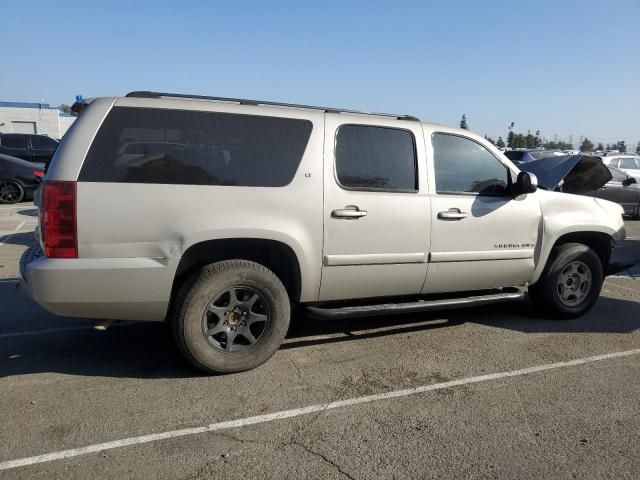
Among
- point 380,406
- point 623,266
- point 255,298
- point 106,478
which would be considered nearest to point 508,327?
point 623,266

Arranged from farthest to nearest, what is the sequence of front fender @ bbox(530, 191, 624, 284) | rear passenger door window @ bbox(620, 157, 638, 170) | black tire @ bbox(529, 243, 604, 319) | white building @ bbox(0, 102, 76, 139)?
white building @ bbox(0, 102, 76, 139) → rear passenger door window @ bbox(620, 157, 638, 170) → black tire @ bbox(529, 243, 604, 319) → front fender @ bbox(530, 191, 624, 284)

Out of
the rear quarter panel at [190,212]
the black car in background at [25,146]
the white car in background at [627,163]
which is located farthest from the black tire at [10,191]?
the white car in background at [627,163]

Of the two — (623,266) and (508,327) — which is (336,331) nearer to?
(508,327)

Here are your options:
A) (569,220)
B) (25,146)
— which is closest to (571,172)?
(569,220)

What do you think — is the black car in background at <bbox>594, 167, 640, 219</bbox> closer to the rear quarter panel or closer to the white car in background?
the white car in background

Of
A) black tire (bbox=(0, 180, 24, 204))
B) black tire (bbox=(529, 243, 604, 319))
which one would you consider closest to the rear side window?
black tire (bbox=(529, 243, 604, 319))

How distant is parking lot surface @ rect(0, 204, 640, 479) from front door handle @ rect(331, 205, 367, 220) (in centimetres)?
117

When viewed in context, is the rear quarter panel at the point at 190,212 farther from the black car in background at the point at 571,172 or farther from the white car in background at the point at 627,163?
the white car in background at the point at 627,163

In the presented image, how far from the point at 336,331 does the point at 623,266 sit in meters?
3.33

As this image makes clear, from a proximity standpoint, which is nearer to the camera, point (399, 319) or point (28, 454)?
point (28, 454)

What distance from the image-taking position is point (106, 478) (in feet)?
8.60

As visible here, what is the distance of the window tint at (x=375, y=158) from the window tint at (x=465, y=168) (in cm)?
29

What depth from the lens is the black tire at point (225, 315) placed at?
3.62 m

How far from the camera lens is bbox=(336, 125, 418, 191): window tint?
4.07 m
